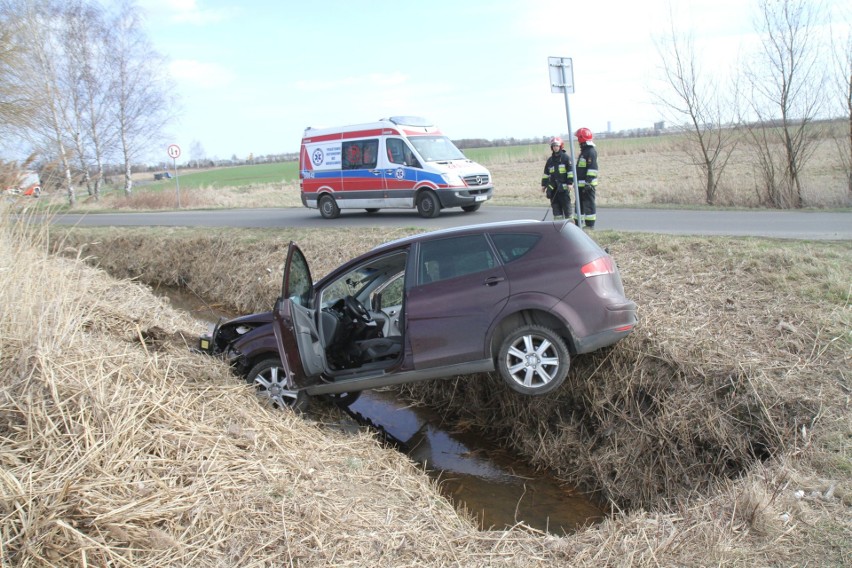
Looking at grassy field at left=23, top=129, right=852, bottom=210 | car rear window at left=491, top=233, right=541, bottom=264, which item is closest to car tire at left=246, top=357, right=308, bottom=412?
grassy field at left=23, top=129, right=852, bottom=210

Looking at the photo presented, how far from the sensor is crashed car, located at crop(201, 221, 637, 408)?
5500 millimetres

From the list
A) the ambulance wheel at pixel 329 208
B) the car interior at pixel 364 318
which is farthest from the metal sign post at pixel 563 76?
the ambulance wheel at pixel 329 208

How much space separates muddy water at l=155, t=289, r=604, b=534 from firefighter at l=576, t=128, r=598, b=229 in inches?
208

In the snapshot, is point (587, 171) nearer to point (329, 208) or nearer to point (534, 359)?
point (534, 359)

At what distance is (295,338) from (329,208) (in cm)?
1249

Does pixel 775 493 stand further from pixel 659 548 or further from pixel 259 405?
pixel 259 405

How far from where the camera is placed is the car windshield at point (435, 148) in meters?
16.1

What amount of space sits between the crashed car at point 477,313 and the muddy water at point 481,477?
1.14m

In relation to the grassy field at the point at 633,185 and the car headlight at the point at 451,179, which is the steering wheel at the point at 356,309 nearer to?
the grassy field at the point at 633,185

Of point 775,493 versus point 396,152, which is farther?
point 396,152

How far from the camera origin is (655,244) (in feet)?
30.9

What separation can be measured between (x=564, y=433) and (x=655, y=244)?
13.5ft

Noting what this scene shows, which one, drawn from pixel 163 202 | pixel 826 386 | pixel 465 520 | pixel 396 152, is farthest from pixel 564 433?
pixel 163 202

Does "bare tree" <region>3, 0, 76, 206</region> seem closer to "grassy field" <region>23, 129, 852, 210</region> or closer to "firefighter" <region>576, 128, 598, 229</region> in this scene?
"grassy field" <region>23, 129, 852, 210</region>
